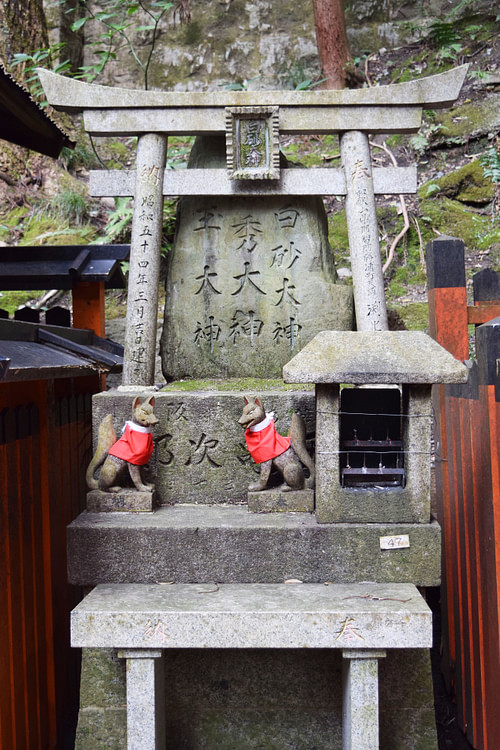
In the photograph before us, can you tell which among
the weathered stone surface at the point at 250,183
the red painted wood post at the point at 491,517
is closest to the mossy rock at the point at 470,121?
the weathered stone surface at the point at 250,183

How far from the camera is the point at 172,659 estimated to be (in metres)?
3.73

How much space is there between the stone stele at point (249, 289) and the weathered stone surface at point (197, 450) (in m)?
0.81

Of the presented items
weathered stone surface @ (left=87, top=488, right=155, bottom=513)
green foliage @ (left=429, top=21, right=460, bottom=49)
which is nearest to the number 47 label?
weathered stone surface @ (left=87, top=488, right=155, bottom=513)

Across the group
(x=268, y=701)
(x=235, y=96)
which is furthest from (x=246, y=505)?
(x=235, y=96)

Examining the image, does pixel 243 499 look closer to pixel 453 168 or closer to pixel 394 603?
pixel 394 603

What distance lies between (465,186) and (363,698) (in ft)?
32.7

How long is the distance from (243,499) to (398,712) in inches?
63.0

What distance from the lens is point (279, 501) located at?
153 inches

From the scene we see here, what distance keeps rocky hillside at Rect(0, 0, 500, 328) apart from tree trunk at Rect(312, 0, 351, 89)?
1.38 metres

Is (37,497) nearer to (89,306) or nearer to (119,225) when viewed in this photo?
(89,306)

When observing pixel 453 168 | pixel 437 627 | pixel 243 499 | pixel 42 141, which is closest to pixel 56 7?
pixel 453 168

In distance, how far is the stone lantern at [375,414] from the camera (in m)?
3.46

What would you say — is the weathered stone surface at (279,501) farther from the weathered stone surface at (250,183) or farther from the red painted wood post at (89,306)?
the red painted wood post at (89,306)

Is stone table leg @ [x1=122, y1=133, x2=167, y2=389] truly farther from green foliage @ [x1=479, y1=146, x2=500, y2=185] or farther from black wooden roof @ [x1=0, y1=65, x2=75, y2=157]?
green foliage @ [x1=479, y1=146, x2=500, y2=185]
